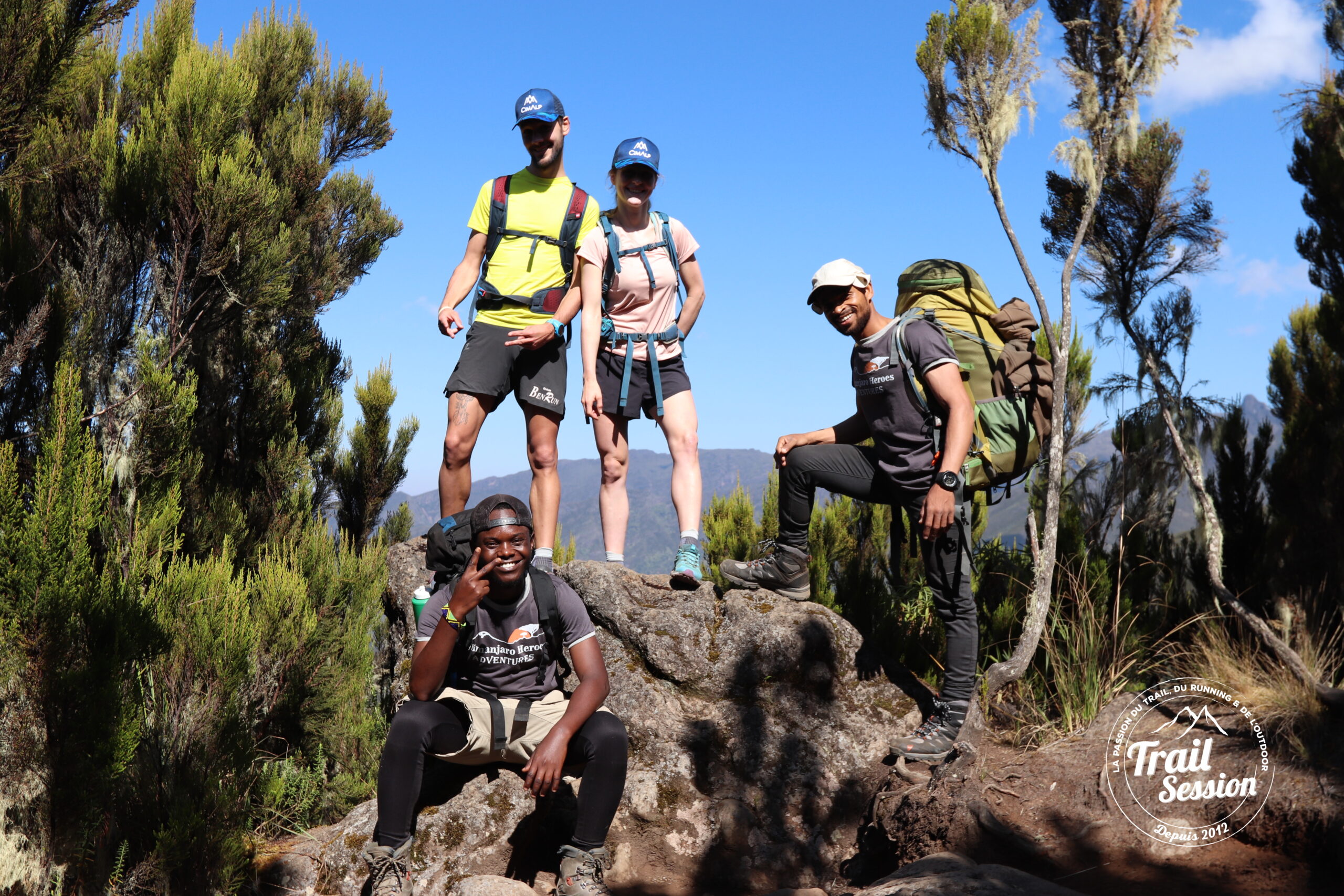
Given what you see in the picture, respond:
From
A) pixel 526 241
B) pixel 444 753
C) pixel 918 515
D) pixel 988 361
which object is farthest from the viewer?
pixel 526 241

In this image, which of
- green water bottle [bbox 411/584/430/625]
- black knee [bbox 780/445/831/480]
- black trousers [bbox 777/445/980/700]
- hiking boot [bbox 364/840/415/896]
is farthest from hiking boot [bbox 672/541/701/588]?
hiking boot [bbox 364/840/415/896]

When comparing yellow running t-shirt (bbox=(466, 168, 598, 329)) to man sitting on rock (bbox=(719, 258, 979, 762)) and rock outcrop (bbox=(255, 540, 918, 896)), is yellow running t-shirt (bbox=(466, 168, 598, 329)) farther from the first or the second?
rock outcrop (bbox=(255, 540, 918, 896))

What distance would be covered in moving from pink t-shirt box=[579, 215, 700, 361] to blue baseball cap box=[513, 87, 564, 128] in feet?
1.97

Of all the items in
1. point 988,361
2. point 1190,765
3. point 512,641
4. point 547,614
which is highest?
point 988,361

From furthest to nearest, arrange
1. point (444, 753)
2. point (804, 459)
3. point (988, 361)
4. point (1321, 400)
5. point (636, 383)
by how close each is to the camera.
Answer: point (1321, 400) → point (636, 383) → point (804, 459) → point (988, 361) → point (444, 753)

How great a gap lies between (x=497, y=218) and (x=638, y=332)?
→ 0.89 m

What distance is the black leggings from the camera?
360 cm

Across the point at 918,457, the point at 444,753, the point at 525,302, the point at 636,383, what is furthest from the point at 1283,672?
the point at 525,302

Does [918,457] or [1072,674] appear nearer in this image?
[918,457]

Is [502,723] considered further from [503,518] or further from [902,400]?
[902,400]

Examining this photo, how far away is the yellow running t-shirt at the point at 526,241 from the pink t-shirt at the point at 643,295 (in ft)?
0.76

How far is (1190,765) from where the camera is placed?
417 cm

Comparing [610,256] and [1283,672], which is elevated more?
[610,256]

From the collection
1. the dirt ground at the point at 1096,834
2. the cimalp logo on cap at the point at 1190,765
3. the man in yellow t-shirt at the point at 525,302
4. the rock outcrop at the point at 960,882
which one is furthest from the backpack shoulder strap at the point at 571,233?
the cimalp logo on cap at the point at 1190,765
